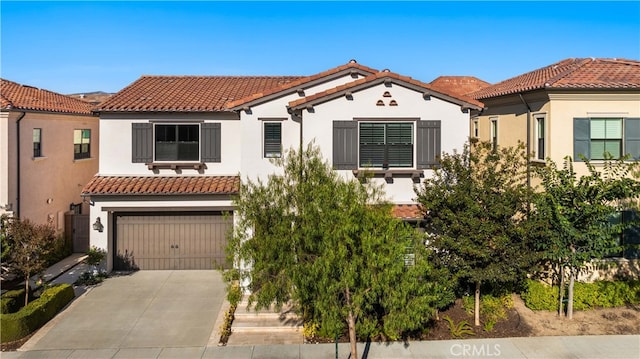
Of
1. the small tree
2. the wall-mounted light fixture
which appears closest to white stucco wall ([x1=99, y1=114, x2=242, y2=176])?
the wall-mounted light fixture

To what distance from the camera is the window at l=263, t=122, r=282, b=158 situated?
16422 millimetres

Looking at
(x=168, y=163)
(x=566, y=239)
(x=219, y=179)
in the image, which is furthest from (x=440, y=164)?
(x=168, y=163)

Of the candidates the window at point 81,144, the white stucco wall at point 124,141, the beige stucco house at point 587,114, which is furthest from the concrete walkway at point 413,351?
the window at point 81,144

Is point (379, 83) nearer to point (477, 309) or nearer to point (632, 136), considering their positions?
point (477, 309)

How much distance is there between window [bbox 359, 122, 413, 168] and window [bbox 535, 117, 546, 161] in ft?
14.8

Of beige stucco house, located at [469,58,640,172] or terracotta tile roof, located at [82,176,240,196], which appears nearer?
beige stucco house, located at [469,58,640,172]

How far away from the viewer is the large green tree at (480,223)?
13.1m

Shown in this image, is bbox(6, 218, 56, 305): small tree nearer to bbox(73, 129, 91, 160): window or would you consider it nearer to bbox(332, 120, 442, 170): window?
bbox(332, 120, 442, 170): window

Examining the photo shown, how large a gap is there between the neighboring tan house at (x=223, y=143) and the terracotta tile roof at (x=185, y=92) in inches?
2.5

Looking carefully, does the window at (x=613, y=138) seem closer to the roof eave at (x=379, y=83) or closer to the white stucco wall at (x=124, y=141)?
the roof eave at (x=379, y=83)

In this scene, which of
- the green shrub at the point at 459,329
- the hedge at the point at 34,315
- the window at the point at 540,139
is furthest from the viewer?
the window at the point at 540,139

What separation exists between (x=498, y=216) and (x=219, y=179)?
964 centimetres
